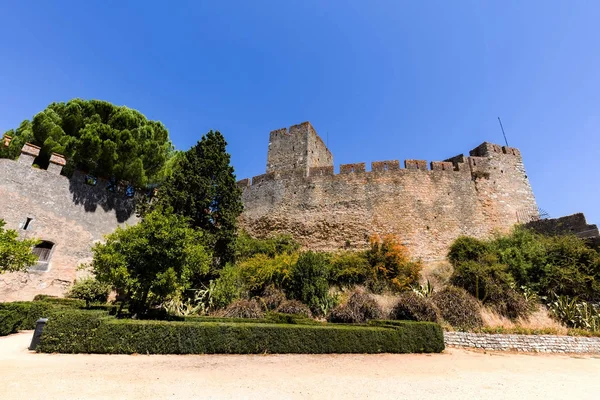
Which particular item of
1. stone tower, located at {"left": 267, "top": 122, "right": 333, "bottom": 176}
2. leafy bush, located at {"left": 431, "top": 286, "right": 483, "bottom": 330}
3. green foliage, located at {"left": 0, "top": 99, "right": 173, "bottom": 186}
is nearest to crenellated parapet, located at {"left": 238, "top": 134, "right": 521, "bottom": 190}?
stone tower, located at {"left": 267, "top": 122, "right": 333, "bottom": 176}

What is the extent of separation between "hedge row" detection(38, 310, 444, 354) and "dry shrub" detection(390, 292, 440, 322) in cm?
164

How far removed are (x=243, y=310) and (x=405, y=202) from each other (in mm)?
11990

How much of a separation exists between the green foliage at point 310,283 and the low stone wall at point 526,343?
5080 millimetres

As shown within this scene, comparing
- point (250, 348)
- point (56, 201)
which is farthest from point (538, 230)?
point (56, 201)

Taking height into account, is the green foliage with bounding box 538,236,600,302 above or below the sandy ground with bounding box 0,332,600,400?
above

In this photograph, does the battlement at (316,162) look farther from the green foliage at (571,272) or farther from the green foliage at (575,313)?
the green foliage at (575,313)

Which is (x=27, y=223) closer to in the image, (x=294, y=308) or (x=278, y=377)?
(x=294, y=308)

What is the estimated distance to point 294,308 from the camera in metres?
12.4

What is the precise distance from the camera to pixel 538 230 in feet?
54.9

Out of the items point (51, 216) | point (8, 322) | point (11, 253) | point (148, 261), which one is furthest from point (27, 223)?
point (148, 261)

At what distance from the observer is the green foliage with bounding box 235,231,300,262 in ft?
56.3

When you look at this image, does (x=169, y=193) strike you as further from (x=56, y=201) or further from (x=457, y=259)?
(x=457, y=259)

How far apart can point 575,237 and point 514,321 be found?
5.89 metres

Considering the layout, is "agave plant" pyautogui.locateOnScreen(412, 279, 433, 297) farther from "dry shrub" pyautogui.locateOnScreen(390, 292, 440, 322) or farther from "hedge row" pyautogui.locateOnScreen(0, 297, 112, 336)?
"hedge row" pyautogui.locateOnScreen(0, 297, 112, 336)
